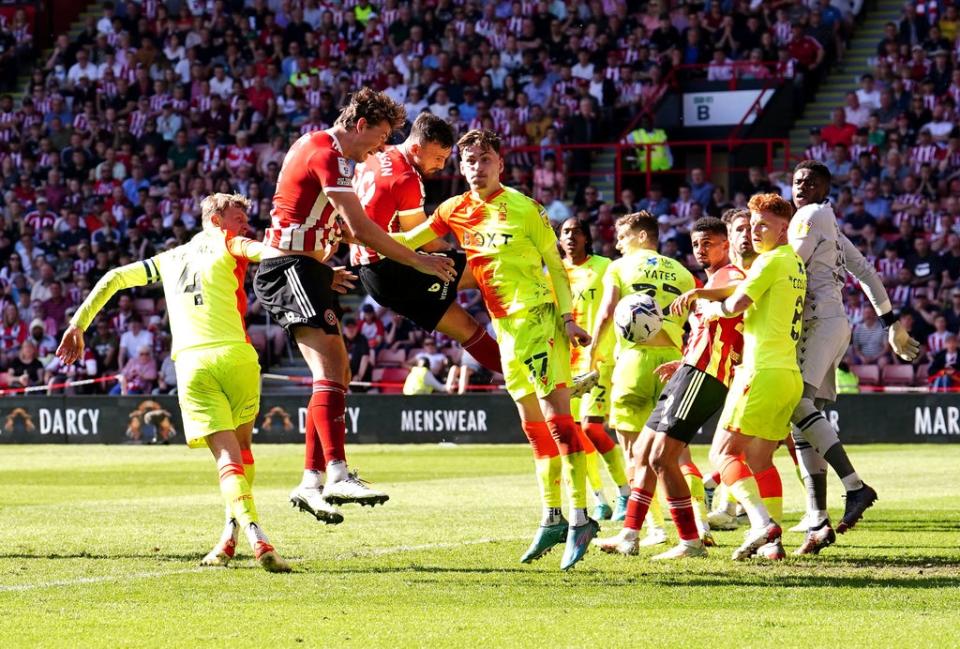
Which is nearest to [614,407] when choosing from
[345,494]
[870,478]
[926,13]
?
[345,494]

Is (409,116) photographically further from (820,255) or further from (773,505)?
(773,505)

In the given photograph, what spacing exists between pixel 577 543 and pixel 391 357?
17.0 m

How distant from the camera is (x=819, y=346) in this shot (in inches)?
400

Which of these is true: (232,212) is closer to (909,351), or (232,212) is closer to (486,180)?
(486,180)

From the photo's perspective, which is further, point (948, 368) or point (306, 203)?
point (948, 368)

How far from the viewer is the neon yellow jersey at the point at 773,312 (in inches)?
356

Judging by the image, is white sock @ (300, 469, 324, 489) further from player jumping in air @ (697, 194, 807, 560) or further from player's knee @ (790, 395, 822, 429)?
player's knee @ (790, 395, 822, 429)

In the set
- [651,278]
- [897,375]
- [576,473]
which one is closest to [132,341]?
[897,375]

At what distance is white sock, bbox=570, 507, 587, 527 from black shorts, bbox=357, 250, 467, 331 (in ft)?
5.29

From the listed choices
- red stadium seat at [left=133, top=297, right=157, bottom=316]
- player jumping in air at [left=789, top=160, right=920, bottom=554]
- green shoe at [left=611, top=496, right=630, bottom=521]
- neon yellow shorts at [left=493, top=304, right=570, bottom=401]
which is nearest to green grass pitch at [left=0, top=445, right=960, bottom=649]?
green shoe at [left=611, top=496, right=630, bottom=521]

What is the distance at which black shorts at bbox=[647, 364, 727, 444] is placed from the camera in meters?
9.18

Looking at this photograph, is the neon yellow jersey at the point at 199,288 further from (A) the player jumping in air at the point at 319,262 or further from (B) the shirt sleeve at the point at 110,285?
(A) the player jumping in air at the point at 319,262

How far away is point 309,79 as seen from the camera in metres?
32.1

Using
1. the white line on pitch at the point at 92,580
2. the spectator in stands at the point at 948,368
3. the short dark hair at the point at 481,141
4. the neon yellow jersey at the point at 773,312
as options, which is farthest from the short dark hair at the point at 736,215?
the spectator in stands at the point at 948,368
